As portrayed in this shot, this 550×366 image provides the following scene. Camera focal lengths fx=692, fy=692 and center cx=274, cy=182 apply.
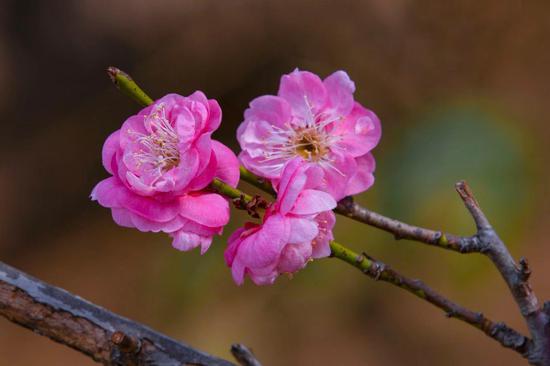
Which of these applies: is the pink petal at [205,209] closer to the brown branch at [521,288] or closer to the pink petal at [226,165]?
the pink petal at [226,165]

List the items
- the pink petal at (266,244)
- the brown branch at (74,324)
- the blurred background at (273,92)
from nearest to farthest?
1. the pink petal at (266,244)
2. the brown branch at (74,324)
3. the blurred background at (273,92)

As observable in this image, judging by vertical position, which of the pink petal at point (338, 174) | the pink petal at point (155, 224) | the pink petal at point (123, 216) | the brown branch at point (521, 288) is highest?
the brown branch at point (521, 288)

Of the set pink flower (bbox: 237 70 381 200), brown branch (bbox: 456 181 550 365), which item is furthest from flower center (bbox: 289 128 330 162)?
brown branch (bbox: 456 181 550 365)

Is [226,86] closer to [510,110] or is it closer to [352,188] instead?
[510,110]

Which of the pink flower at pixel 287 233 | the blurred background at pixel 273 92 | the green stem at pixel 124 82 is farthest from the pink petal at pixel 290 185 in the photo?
the blurred background at pixel 273 92

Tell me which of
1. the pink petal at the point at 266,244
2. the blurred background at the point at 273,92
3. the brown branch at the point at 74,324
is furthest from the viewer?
the blurred background at the point at 273,92

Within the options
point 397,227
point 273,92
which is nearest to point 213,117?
point 397,227

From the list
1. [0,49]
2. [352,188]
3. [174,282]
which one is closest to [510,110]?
[174,282]
